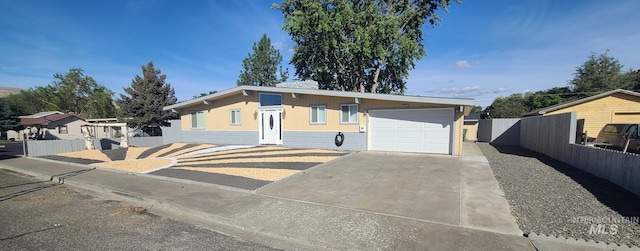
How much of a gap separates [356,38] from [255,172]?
43.1 feet

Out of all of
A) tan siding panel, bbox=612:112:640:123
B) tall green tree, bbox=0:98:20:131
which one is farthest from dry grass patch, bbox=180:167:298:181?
tall green tree, bbox=0:98:20:131

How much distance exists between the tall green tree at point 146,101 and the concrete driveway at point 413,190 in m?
23.8

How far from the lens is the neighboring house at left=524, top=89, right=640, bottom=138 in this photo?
16359 mm

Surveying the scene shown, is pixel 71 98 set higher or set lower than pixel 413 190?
higher

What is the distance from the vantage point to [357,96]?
11.7 metres

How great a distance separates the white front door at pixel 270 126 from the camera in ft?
47.0

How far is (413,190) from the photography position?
5836 millimetres

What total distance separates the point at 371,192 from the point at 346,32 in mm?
15383

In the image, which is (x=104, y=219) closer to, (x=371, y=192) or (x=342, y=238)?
(x=342, y=238)

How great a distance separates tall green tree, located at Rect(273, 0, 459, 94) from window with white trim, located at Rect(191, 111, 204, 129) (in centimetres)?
855

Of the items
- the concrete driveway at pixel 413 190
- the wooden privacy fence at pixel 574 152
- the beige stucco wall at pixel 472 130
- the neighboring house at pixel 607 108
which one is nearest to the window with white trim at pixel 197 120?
the concrete driveway at pixel 413 190

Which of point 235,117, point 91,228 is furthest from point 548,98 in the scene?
point 91,228

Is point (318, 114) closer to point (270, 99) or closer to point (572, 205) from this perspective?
point (270, 99)

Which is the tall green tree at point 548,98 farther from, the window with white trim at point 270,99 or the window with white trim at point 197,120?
the window with white trim at point 197,120
